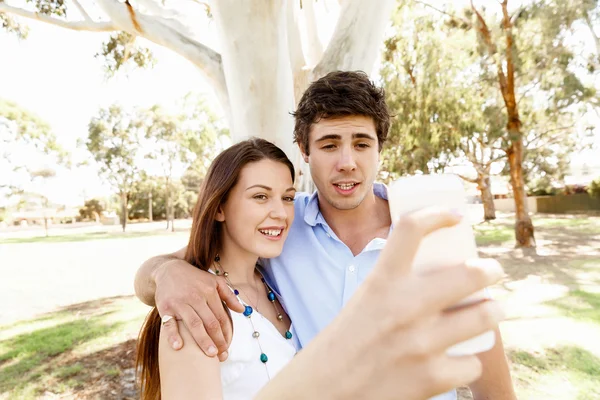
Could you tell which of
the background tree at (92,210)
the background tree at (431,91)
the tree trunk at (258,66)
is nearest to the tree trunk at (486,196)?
the background tree at (431,91)

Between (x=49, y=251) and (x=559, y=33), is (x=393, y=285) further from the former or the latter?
(x=49, y=251)

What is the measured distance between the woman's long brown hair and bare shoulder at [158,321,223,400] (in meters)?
0.49

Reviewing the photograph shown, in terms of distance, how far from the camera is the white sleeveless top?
3.95 ft

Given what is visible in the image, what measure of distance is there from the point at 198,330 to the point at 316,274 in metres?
0.58

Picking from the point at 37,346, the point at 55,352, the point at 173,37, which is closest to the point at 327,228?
the point at 173,37

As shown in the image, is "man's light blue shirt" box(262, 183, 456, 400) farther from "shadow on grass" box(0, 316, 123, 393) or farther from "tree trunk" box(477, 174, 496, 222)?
"tree trunk" box(477, 174, 496, 222)

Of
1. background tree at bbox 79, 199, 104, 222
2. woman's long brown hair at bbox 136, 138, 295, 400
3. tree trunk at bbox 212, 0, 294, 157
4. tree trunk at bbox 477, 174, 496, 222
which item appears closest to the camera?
woman's long brown hair at bbox 136, 138, 295, 400

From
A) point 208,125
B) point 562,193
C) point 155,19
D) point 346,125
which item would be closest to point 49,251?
point 208,125

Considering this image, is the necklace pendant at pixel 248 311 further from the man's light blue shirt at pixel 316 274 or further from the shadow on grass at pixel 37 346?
the shadow on grass at pixel 37 346

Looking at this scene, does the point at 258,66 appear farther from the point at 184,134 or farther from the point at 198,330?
the point at 184,134

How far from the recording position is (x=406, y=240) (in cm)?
38

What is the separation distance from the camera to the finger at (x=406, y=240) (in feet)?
1.25

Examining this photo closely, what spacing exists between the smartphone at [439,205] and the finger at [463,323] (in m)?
0.02

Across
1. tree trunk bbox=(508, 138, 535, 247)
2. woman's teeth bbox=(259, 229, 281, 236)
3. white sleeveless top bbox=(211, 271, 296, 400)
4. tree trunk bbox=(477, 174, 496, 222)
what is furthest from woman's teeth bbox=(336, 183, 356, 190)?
tree trunk bbox=(477, 174, 496, 222)
